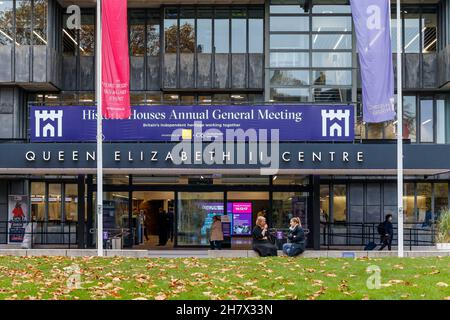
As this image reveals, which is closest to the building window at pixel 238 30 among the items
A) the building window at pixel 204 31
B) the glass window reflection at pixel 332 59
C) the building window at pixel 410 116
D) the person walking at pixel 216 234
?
the building window at pixel 204 31

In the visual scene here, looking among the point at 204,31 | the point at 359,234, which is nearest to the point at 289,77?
the point at 204,31

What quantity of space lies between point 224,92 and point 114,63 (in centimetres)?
1164

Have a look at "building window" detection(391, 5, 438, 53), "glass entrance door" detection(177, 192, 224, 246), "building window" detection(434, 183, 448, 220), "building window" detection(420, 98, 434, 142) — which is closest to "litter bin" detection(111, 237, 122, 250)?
"glass entrance door" detection(177, 192, 224, 246)

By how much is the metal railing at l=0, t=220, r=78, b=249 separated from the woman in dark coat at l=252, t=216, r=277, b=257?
11.8m

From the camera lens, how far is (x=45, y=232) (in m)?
30.1

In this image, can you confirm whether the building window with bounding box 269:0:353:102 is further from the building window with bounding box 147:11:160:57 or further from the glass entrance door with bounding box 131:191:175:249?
the glass entrance door with bounding box 131:191:175:249

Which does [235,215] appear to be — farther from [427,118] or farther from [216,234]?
[427,118]

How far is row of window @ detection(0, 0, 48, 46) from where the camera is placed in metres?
30.6

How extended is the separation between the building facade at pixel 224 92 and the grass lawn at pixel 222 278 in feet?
34.2

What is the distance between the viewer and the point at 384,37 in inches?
838

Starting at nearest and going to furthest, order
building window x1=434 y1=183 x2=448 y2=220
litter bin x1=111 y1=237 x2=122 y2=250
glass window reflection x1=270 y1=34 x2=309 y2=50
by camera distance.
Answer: litter bin x1=111 y1=237 x2=122 y2=250
glass window reflection x1=270 y1=34 x2=309 y2=50
building window x1=434 y1=183 x2=448 y2=220

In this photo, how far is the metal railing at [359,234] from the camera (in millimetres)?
30234

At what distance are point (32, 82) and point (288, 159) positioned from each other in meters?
12.7
